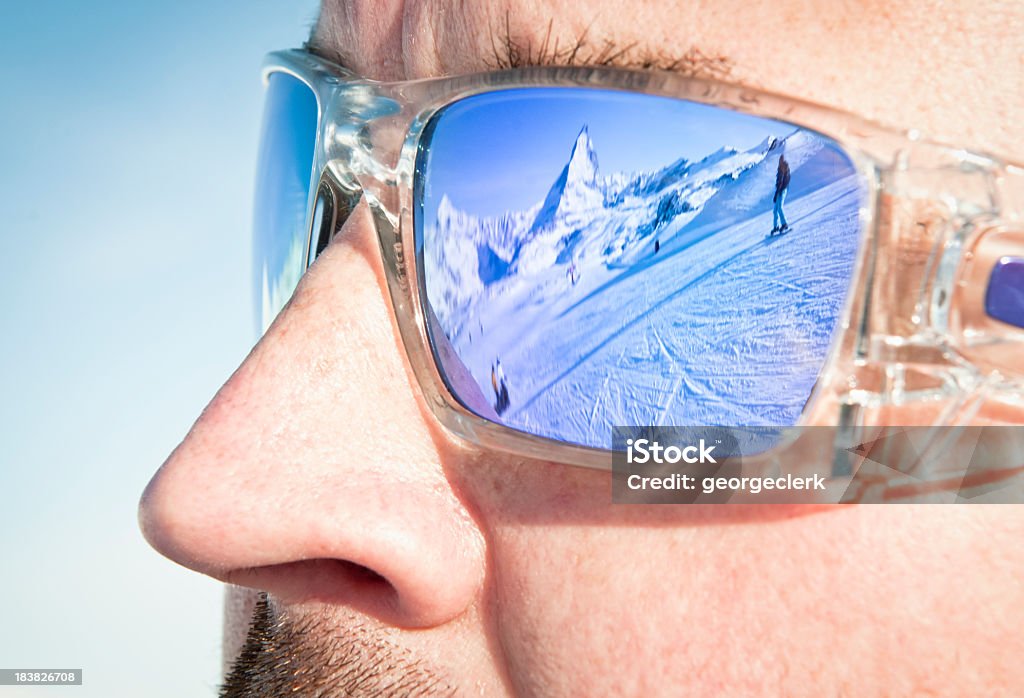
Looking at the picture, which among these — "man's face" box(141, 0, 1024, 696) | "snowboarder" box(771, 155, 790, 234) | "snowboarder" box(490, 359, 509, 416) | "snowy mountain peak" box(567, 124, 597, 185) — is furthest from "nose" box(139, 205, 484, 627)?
"snowboarder" box(771, 155, 790, 234)

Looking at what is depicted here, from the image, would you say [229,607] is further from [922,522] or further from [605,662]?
[922,522]

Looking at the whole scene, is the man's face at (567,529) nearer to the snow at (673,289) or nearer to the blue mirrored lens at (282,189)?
the snow at (673,289)

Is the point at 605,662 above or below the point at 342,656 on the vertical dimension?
above

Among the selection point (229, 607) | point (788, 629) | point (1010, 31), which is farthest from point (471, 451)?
point (229, 607)

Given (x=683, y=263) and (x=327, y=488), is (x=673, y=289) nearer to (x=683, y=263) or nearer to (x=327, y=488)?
(x=683, y=263)

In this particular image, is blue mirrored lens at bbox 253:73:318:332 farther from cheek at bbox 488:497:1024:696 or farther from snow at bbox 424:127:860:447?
cheek at bbox 488:497:1024:696

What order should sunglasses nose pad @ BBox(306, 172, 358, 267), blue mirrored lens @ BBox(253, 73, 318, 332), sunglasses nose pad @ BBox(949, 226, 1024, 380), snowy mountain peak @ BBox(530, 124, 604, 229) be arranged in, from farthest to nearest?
1. blue mirrored lens @ BBox(253, 73, 318, 332)
2. sunglasses nose pad @ BBox(306, 172, 358, 267)
3. snowy mountain peak @ BBox(530, 124, 604, 229)
4. sunglasses nose pad @ BBox(949, 226, 1024, 380)

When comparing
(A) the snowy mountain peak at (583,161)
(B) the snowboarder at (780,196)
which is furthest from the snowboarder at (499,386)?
(B) the snowboarder at (780,196)
